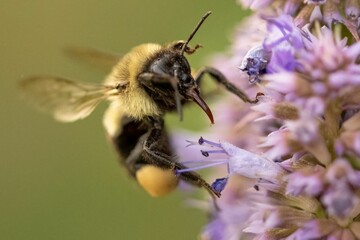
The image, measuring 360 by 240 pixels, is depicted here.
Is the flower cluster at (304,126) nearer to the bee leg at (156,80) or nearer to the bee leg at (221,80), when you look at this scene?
the bee leg at (221,80)

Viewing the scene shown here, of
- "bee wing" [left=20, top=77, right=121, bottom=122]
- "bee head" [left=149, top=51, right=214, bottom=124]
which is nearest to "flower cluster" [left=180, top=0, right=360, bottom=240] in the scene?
"bee head" [left=149, top=51, right=214, bottom=124]

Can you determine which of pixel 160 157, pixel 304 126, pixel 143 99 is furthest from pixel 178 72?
pixel 304 126

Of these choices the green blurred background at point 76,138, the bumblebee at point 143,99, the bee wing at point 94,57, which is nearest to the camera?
the bumblebee at point 143,99

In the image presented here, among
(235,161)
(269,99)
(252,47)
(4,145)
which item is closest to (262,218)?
(235,161)

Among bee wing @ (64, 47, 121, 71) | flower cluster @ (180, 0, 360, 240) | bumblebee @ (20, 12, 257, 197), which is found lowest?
flower cluster @ (180, 0, 360, 240)

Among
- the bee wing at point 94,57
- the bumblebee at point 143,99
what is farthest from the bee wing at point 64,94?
the bee wing at point 94,57

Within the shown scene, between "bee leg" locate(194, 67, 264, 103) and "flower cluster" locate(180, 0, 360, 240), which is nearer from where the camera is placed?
"flower cluster" locate(180, 0, 360, 240)

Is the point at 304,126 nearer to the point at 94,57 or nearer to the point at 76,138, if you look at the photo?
the point at 94,57

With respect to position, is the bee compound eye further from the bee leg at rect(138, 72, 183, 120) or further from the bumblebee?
the bee leg at rect(138, 72, 183, 120)
